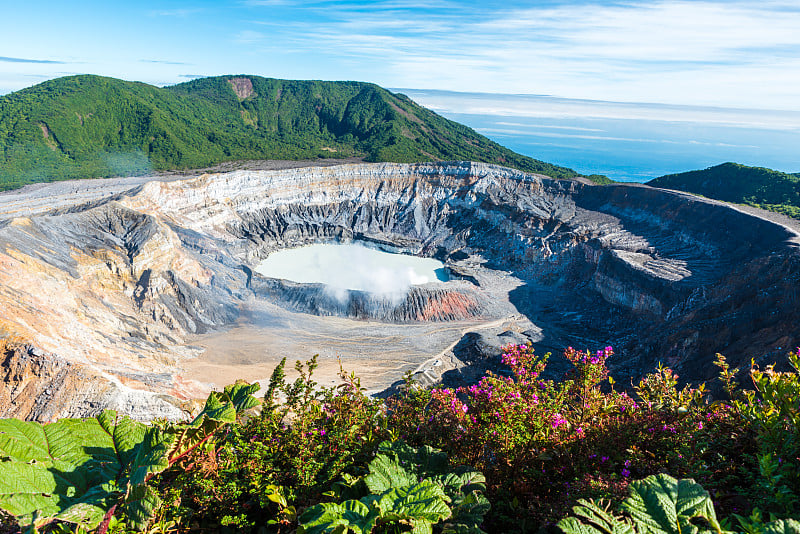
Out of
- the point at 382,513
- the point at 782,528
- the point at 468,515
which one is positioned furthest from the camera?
the point at 468,515

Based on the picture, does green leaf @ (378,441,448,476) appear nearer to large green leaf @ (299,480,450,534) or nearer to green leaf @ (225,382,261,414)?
large green leaf @ (299,480,450,534)

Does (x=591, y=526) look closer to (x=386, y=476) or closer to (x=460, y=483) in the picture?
(x=460, y=483)

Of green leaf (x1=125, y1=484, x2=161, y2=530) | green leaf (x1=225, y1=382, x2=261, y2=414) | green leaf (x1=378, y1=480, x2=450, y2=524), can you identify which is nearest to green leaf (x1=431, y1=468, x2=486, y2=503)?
green leaf (x1=378, y1=480, x2=450, y2=524)

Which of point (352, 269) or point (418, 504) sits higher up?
point (418, 504)

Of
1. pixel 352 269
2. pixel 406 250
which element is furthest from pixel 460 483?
pixel 406 250

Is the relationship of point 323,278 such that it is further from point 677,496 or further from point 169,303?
point 677,496

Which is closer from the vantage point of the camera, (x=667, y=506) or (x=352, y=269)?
(x=667, y=506)

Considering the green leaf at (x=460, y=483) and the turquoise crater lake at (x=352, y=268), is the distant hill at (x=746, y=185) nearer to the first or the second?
the turquoise crater lake at (x=352, y=268)
